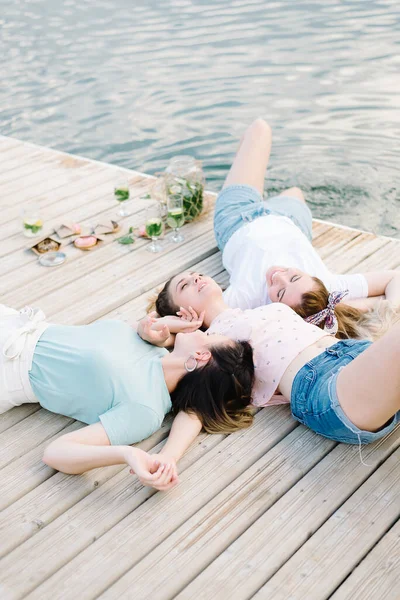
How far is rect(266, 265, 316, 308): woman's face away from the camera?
11.7 feet

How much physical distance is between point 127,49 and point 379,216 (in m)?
6.46

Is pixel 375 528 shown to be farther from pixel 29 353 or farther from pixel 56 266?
pixel 56 266

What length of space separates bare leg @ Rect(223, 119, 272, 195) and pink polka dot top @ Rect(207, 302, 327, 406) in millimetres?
1730

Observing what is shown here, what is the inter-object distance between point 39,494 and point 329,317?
1.61 metres

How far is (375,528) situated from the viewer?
2.63m

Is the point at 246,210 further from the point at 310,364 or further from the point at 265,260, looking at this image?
the point at 310,364

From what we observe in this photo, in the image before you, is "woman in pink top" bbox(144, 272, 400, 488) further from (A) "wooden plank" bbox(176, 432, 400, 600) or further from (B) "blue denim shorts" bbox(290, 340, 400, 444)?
(A) "wooden plank" bbox(176, 432, 400, 600)

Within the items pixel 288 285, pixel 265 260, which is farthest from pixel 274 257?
pixel 288 285

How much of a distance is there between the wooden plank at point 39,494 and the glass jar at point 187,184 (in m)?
2.30

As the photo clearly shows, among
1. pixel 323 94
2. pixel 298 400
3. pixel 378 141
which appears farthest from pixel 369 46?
pixel 298 400

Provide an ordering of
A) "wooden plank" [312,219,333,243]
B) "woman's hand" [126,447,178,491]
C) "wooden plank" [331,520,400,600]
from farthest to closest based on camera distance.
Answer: "wooden plank" [312,219,333,243], "woman's hand" [126,447,178,491], "wooden plank" [331,520,400,600]

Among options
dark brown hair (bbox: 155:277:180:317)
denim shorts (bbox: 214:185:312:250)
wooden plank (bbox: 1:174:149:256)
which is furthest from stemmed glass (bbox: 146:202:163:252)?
dark brown hair (bbox: 155:277:180:317)

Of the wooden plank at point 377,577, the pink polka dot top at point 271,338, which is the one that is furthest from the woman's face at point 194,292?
the wooden plank at point 377,577

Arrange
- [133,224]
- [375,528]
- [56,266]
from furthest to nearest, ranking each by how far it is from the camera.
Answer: [133,224] → [56,266] → [375,528]
